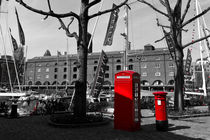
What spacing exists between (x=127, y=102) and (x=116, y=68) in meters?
59.8

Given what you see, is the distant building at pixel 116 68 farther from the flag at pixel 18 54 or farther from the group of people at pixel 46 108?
the group of people at pixel 46 108

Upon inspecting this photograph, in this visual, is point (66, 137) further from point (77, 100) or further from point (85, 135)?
point (77, 100)

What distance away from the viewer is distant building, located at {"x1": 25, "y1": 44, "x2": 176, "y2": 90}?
57.9m

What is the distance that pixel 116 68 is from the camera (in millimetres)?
66562

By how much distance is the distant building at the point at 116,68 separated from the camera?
57.9m

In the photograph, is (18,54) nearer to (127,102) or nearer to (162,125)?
(127,102)

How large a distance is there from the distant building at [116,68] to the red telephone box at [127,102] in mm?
40131

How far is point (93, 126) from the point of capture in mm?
7523

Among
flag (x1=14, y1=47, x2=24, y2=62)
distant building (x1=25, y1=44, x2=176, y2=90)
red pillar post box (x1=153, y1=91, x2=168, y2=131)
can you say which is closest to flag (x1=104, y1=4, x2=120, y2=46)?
red pillar post box (x1=153, y1=91, x2=168, y2=131)

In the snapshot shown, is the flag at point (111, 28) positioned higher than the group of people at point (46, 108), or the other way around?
the flag at point (111, 28)

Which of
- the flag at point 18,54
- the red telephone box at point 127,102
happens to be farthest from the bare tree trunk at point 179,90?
the flag at point 18,54

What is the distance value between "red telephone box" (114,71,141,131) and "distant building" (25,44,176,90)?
132 ft

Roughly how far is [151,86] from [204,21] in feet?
122

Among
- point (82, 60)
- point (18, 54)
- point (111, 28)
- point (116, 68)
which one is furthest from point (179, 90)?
point (116, 68)
